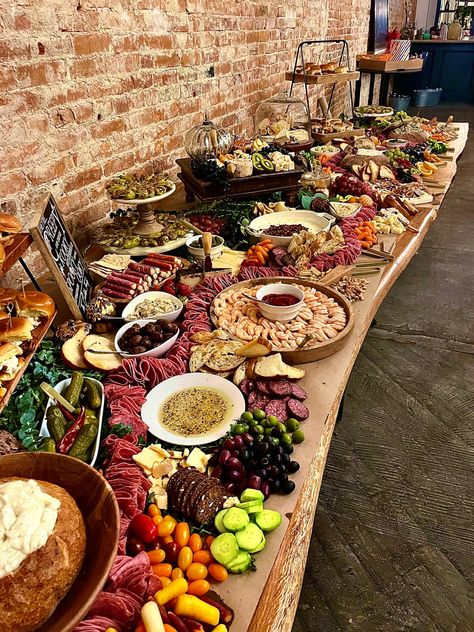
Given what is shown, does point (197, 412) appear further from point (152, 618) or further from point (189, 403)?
point (152, 618)

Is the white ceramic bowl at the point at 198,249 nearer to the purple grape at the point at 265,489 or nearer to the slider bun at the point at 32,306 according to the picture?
the slider bun at the point at 32,306

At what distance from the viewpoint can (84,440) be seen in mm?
1582

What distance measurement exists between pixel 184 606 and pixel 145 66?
3412mm

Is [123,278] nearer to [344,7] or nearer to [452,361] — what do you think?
[452,361]

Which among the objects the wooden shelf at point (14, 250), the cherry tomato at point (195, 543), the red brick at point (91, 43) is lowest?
the cherry tomato at point (195, 543)

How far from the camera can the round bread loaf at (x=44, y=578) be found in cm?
96

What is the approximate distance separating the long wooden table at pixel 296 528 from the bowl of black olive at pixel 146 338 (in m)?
0.60

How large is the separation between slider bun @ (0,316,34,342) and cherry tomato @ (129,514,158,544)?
0.83 metres

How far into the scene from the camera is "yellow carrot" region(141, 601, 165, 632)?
3.58 ft

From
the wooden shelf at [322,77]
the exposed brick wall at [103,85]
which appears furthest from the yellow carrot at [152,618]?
the wooden shelf at [322,77]

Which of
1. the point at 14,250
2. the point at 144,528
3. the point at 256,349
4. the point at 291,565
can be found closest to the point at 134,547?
Result: the point at 144,528

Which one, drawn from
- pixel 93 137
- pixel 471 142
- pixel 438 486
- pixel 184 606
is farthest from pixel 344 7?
pixel 184 606

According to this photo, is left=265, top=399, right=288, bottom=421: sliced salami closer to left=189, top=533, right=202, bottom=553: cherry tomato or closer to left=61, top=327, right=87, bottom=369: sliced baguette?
left=189, top=533, right=202, bottom=553: cherry tomato

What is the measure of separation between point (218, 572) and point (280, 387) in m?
0.74
